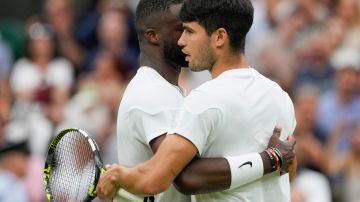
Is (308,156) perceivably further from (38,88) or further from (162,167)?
(162,167)

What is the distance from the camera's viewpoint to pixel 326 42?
1050 centimetres

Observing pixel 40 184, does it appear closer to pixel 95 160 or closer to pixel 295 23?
pixel 295 23

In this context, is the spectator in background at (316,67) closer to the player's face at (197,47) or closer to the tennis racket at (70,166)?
the tennis racket at (70,166)

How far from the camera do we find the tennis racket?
552 centimetres

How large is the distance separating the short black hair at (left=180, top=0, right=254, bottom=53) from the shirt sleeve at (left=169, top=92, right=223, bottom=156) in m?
0.37

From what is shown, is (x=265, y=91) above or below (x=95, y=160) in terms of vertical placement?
above

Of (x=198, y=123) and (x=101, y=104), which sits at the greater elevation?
(x=198, y=123)

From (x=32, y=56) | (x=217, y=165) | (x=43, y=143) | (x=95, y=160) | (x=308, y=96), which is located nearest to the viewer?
(x=217, y=165)

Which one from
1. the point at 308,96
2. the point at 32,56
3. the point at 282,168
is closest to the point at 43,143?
the point at 32,56

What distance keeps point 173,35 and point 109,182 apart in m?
0.87

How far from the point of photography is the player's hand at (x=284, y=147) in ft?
17.0

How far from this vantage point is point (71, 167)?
5.70 metres

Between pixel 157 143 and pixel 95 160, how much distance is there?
1.48ft

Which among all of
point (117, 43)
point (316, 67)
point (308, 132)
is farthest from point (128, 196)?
point (117, 43)
